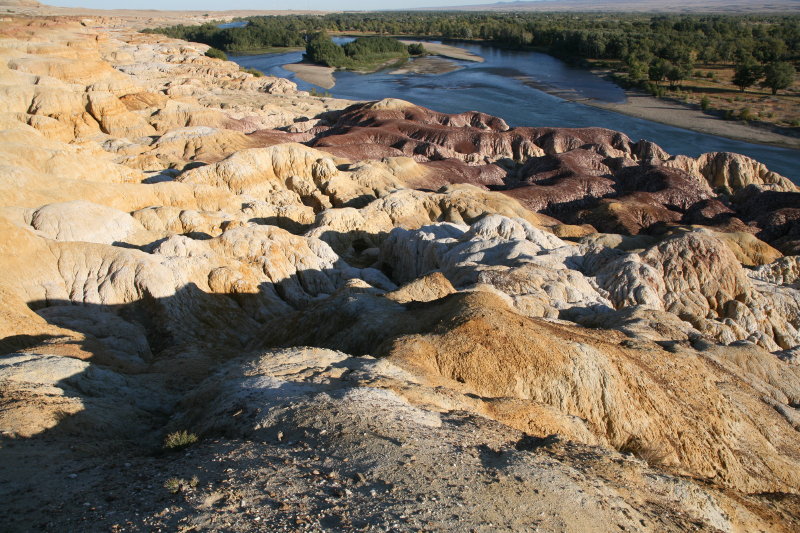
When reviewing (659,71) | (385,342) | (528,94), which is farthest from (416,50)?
(385,342)

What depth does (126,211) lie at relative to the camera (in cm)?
2366

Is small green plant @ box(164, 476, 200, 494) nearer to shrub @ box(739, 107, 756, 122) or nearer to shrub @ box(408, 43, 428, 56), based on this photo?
shrub @ box(739, 107, 756, 122)

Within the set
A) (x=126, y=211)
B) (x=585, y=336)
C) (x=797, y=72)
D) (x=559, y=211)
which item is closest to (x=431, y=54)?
(x=797, y=72)

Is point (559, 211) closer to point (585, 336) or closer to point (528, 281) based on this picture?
point (528, 281)

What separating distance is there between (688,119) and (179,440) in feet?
252

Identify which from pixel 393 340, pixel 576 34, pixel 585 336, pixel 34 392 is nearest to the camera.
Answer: pixel 34 392

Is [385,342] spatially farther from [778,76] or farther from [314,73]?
[314,73]

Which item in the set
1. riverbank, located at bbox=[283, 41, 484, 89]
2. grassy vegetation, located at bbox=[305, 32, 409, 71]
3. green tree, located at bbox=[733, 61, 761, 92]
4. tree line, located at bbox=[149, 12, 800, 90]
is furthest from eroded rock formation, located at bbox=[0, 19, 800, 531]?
grassy vegetation, located at bbox=[305, 32, 409, 71]

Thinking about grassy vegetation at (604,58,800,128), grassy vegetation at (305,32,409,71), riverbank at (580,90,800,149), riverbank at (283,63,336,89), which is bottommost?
riverbank at (580,90,800,149)

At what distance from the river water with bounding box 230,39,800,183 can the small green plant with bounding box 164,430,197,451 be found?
2339 inches

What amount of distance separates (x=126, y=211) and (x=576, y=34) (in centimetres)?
11757

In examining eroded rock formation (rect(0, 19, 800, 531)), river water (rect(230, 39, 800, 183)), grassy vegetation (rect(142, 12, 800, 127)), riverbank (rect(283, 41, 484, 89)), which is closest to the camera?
eroded rock formation (rect(0, 19, 800, 531))

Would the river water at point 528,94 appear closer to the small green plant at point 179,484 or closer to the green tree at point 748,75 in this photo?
the green tree at point 748,75

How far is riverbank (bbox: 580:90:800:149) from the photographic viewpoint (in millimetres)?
64188
